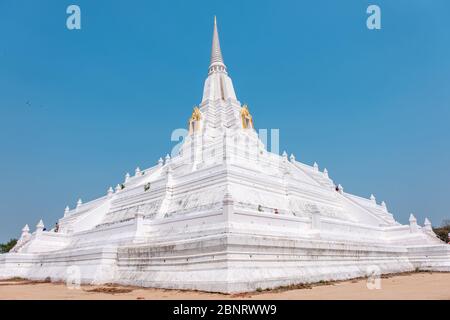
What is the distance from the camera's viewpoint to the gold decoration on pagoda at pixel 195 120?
40844 mm

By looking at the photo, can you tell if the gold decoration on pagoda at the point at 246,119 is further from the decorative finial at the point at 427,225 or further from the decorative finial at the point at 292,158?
the decorative finial at the point at 427,225

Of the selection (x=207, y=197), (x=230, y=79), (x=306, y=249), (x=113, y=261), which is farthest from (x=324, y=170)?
(x=113, y=261)

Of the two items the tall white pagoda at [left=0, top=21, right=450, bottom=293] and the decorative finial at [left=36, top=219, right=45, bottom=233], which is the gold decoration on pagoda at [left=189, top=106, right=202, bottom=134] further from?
the decorative finial at [left=36, top=219, right=45, bottom=233]

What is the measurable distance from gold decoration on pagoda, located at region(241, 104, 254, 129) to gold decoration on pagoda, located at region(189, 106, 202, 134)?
5.03 metres

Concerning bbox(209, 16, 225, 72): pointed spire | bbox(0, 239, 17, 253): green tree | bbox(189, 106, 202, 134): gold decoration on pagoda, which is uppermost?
bbox(209, 16, 225, 72): pointed spire

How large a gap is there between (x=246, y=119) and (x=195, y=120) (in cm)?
597

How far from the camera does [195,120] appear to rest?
41250 millimetres

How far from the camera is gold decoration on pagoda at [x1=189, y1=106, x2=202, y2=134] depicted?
4084 cm

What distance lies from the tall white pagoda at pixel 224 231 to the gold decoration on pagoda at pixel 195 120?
164 mm

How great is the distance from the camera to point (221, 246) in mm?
13656

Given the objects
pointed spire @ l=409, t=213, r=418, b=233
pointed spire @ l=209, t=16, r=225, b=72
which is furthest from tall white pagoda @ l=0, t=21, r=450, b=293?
pointed spire @ l=209, t=16, r=225, b=72
